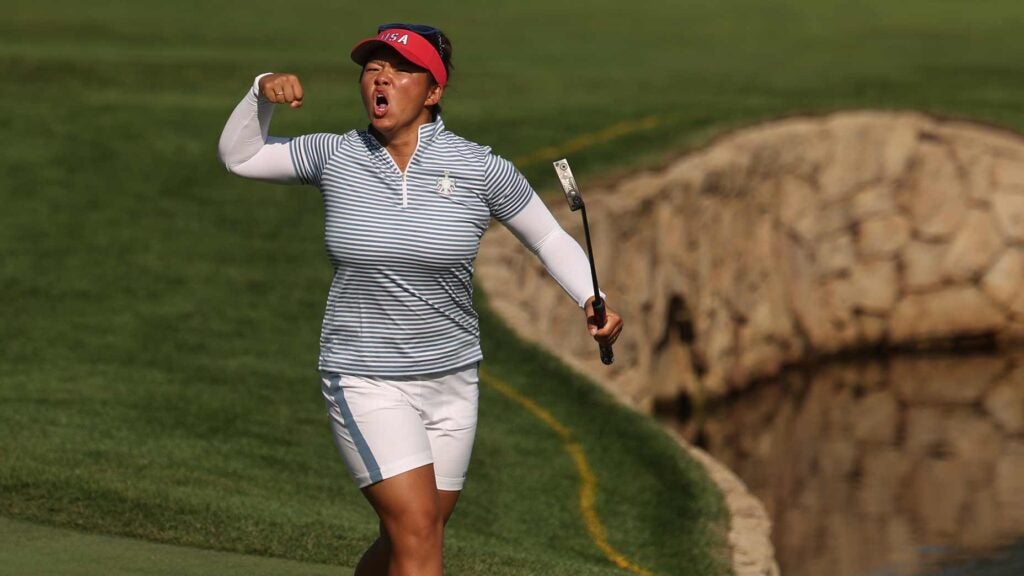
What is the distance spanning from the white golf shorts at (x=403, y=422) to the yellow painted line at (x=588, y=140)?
899 cm

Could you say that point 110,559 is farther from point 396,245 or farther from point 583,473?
point 583,473

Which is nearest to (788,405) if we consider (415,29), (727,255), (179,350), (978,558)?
(727,255)

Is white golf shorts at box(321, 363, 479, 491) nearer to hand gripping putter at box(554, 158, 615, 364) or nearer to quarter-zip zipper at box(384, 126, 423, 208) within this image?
hand gripping putter at box(554, 158, 615, 364)

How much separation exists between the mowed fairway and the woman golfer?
2.05 metres

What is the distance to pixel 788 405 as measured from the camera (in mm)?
15859

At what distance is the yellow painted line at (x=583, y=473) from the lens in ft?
29.3

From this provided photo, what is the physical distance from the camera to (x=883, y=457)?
14.2 meters

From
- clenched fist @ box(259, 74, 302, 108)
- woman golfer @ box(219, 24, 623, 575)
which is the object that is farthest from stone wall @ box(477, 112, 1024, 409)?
clenched fist @ box(259, 74, 302, 108)

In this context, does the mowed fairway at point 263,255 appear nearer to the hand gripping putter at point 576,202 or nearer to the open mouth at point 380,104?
the hand gripping putter at point 576,202

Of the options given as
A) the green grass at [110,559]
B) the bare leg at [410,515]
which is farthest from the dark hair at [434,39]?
the green grass at [110,559]

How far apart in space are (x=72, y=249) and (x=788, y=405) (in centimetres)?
699

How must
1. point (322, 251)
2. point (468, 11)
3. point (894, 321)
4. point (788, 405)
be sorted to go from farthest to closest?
point (468, 11)
point (894, 321)
point (788, 405)
point (322, 251)

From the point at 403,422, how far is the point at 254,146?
1.03 metres

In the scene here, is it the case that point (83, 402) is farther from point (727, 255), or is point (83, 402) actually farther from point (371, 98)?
point (727, 255)
